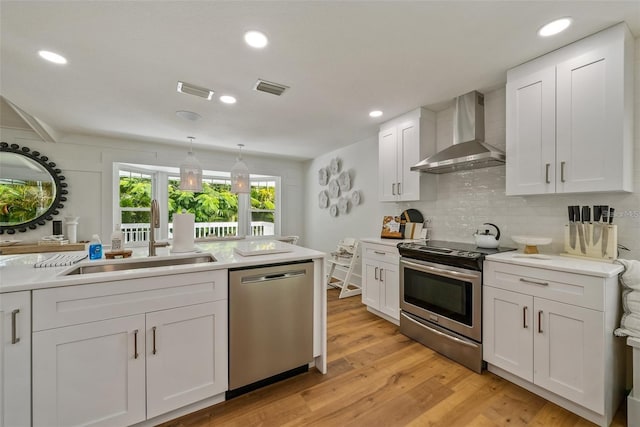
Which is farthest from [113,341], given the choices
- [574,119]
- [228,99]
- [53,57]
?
[574,119]

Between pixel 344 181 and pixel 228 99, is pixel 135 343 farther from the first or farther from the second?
pixel 344 181

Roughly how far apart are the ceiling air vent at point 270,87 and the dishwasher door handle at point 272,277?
1.70m

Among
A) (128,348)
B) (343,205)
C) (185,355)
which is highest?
(343,205)

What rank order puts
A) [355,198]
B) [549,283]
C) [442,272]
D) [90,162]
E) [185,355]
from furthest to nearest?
1. [355,198]
2. [90,162]
3. [442,272]
4. [549,283]
5. [185,355]

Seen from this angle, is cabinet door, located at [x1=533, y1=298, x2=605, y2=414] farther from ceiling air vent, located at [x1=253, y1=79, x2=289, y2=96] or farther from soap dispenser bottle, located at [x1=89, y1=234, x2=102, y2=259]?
soap dispenser bottle, located at [x1=89, y1=234, x2=102, y2=259]

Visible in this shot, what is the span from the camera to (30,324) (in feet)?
3.98

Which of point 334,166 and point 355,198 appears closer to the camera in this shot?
point 355,198

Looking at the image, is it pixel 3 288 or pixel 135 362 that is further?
pixel 135 362

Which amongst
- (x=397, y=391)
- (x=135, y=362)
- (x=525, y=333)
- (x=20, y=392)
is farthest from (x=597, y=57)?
(x=20, y=392)

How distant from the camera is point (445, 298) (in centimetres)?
229

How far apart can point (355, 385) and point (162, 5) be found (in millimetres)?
2756

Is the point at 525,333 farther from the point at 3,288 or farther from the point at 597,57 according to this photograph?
the point at 3,288

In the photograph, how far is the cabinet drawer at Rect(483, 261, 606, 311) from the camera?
1487 mm

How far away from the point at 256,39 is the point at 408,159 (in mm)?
2060
